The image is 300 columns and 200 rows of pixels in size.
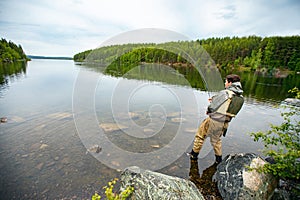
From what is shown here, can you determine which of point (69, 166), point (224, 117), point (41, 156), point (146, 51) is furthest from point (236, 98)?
point (41, 156)

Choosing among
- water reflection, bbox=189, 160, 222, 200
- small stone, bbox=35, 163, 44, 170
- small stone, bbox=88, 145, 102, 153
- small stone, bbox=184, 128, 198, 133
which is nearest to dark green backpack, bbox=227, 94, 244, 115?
water reflection, bbox=189, 160, 222, 200

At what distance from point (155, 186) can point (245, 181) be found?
2.07 meters

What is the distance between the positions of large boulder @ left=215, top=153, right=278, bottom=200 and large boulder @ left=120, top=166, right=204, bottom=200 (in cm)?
88

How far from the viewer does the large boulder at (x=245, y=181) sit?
370cm

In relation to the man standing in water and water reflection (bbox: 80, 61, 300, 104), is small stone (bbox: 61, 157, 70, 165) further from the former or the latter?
the man standing in water

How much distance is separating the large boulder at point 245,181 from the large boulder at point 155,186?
2.88 feet

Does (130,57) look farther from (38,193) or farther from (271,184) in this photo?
(271,184)

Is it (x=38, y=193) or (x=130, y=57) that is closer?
(x=38, y=193)

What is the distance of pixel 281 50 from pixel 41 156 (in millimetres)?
96032

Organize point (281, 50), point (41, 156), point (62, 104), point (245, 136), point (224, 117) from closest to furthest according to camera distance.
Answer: point (224, 117), point (41, 156), point (245, 136), point (62, 104), point (281, 50)

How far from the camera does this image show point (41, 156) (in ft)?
18.9

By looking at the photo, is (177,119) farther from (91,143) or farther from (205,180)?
(205,180)

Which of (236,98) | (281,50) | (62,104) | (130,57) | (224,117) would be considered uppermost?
(281,50)

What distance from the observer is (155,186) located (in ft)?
11.3
